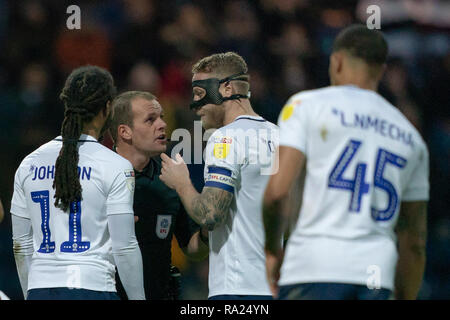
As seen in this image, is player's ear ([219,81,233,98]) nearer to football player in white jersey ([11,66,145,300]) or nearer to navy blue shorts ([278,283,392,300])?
football player in white jersey ([11,66,145,300])

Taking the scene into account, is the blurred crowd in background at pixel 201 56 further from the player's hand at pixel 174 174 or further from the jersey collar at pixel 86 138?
the jersey collar at pixel 86 138

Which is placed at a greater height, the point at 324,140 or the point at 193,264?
the point at 324,140

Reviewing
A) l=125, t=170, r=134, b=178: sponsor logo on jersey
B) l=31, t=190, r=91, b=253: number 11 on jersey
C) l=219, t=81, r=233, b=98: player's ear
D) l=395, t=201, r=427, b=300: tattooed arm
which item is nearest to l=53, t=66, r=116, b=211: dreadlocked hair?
l=31, t=190, r=91, b=253: number 11 on jersey

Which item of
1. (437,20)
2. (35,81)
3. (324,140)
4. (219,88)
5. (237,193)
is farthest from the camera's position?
(437,20)

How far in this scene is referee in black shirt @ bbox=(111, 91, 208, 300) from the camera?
5234 millimetres

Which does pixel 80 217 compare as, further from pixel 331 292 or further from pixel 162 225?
pixel 331 292

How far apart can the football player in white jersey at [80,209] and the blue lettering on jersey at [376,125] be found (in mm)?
1413

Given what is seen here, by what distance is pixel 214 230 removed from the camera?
4781mm

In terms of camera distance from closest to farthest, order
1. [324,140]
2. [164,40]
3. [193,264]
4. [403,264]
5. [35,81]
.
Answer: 1. [324,140]
2. [403,264]
3. [193,264]
4. [35,81]
5. [164,40]

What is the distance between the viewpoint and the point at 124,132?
5453 mm
